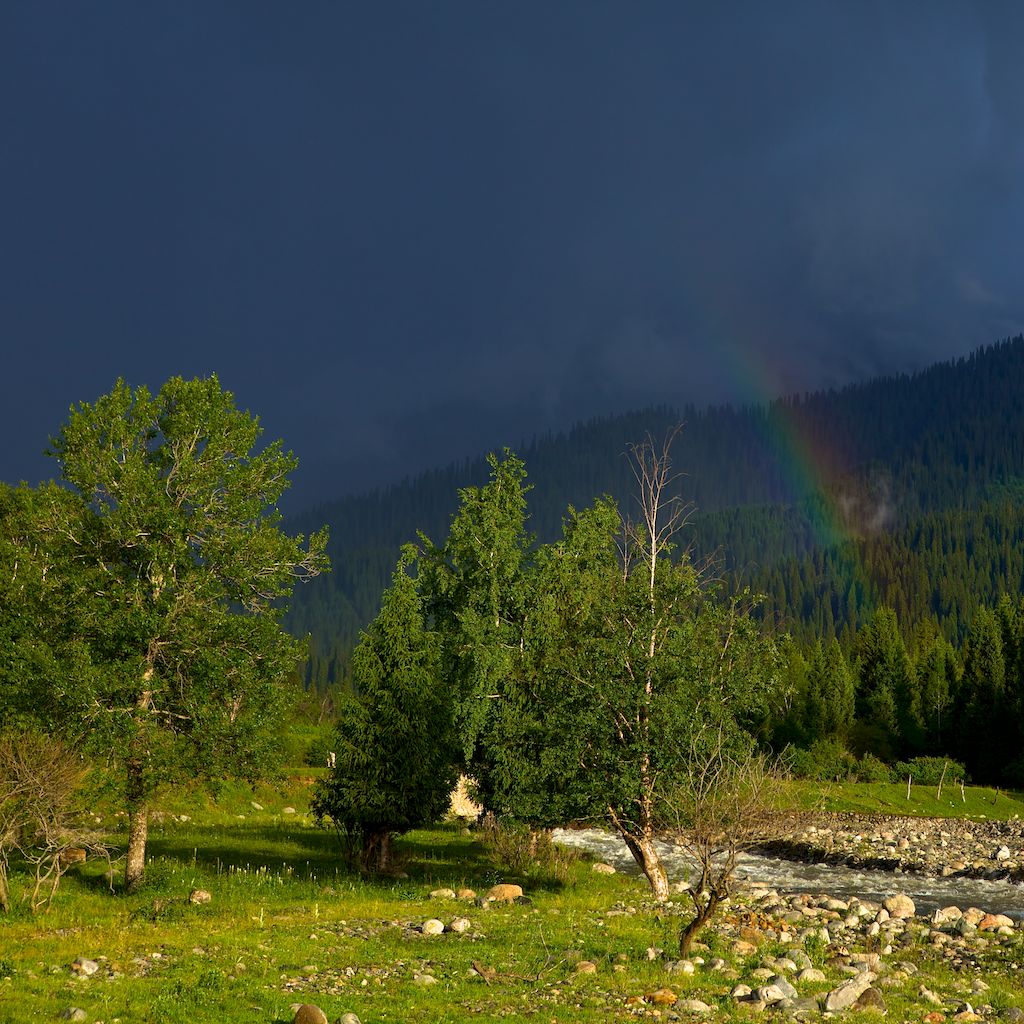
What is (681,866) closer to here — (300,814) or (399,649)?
(399,649)

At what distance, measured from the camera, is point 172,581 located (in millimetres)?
29672

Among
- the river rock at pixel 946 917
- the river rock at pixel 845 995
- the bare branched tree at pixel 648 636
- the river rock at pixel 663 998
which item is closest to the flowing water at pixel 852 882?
the river rock at pixel 946 917

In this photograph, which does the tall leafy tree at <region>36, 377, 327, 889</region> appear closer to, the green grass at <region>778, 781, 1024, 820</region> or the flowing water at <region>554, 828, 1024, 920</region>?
the flowing water at <region>554, 828, 1024, 920</region>

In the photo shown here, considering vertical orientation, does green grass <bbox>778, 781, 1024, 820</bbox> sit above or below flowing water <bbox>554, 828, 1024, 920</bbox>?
above

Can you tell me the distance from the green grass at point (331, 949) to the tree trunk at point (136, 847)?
1.41ft

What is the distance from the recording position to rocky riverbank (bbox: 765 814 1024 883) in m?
47.8

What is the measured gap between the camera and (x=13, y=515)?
43.4 meters

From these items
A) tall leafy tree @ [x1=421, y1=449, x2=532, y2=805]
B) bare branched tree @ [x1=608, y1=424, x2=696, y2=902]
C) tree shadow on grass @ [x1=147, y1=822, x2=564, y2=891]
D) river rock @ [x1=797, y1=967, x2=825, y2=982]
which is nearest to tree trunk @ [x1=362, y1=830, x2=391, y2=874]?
tree shadow on grass @ [x1=147, y1=822, x2=564, y2=891]

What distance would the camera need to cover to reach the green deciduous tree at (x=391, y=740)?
3438 cm

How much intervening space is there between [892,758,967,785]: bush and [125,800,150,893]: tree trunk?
70682 mm

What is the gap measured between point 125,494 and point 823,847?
4295cm

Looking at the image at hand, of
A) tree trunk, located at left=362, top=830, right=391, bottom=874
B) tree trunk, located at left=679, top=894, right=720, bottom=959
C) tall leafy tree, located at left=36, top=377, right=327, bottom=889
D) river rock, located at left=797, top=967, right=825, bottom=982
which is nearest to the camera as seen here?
river rock, located at left=797, top=967, right=825, bottom=982

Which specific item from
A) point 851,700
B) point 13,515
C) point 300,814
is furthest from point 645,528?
point 851,700

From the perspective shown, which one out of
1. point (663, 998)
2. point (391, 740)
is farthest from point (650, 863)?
point (663, 998)
